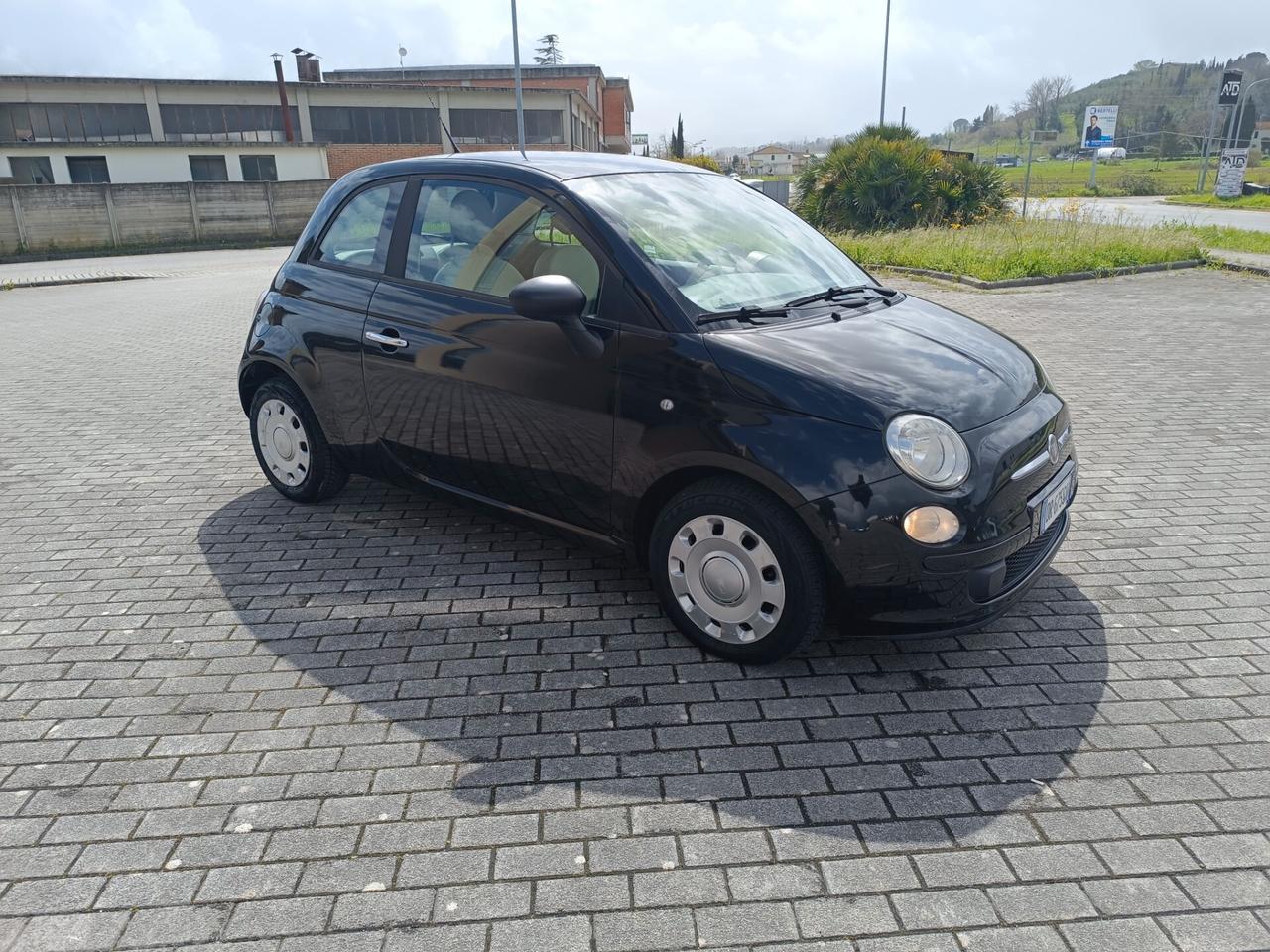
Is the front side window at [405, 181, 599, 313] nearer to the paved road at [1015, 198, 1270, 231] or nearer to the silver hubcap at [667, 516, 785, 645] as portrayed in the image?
the silver hubcap at [667, 516, 785, 645]

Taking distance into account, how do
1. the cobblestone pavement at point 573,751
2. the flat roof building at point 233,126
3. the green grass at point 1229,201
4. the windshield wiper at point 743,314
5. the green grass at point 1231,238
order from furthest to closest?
the flat roof building at point 233,126 → the green grass at point 1229,201 → the green grass at point 1231,238 → the windshield wiper at point 743,314 → the cobblestone pavement at point 573,751

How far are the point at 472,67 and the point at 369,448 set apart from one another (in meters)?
82.0

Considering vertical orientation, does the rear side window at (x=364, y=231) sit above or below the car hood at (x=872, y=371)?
above

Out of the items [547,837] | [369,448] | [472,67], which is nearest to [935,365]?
[547,837]

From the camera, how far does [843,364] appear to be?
338 cm

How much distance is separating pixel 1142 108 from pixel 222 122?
9710 cm

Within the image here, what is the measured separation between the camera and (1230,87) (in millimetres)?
37312

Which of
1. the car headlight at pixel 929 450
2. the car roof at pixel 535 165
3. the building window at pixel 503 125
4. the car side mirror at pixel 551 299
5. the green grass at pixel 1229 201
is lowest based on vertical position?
the green grass at pixel 1229 201

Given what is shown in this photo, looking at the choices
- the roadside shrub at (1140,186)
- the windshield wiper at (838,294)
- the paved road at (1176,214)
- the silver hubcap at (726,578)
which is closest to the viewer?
the silver hubcap at (726,578)

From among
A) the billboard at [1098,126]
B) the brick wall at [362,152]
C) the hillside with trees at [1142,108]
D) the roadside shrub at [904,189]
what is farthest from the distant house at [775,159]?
the roadside shrub at [904,189]

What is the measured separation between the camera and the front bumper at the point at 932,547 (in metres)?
3.15

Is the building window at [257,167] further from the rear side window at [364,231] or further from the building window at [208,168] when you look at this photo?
the rear side window at [364,231]

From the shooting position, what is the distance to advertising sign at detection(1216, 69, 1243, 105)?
37.2m

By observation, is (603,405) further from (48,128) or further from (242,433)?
(48,128)
